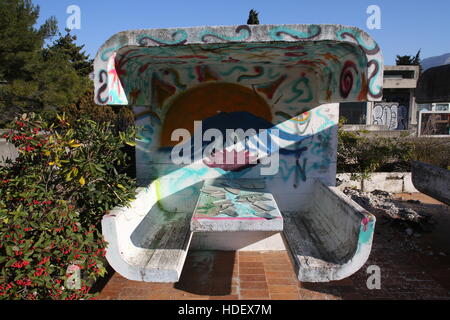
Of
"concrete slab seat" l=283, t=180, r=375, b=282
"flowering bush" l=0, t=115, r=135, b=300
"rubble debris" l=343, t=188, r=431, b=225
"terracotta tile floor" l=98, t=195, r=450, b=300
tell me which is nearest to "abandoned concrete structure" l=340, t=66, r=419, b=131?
"rubble debris" l=343, t=188, r=431, b=225

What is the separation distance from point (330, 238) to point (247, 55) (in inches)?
91.5

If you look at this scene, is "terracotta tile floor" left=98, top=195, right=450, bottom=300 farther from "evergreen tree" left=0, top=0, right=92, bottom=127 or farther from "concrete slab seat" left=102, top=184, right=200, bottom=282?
"evergreen tree" left=0, top=0, right=92, bottom=127

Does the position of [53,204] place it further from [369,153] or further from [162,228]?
[369,153]

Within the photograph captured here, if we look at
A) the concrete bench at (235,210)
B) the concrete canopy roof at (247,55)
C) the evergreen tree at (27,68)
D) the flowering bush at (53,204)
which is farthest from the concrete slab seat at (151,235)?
the evergreen tree at (27,68)

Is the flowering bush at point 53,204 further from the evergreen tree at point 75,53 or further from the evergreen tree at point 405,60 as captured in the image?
the evergreen tree at point 405,60

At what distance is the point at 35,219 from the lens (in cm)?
280

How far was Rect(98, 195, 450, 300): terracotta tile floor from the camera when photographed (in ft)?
12.9

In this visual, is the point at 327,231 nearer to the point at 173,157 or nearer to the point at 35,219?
the point at 173,157

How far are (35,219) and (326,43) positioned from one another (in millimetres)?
3125

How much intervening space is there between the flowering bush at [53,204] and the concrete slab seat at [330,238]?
6.51ft

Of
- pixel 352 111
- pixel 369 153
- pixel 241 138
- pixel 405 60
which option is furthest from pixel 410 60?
pixel 241 138

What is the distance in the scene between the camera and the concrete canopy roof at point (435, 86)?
5090 mm

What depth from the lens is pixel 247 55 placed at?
3838 millimetres

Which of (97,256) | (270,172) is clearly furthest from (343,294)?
(97,256)
